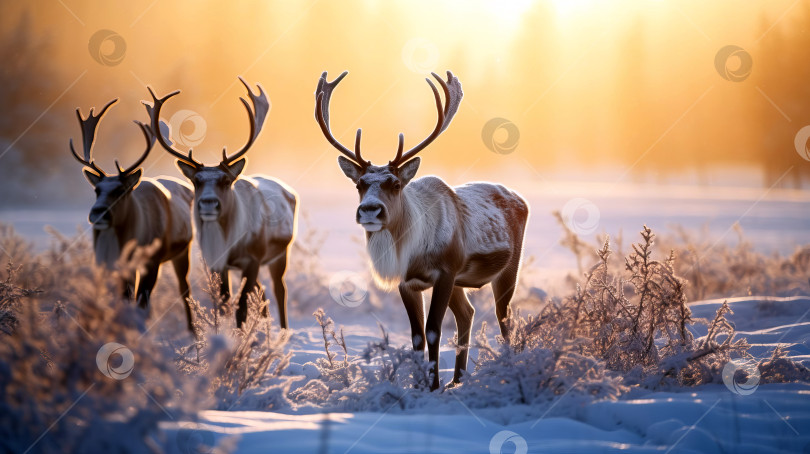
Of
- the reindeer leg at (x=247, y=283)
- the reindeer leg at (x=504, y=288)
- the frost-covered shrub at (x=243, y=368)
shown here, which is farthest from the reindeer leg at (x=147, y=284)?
the reindeer leg at (x=504, y=288)

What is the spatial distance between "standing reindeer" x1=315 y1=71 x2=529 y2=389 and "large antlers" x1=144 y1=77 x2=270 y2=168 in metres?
2.08

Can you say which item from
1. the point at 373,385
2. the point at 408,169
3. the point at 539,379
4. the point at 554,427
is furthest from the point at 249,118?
the point at 554,427

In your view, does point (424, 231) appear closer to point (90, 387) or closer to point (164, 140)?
point (90, 387)

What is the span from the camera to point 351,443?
368 centimetres

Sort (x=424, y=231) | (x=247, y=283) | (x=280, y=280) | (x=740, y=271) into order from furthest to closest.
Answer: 1. (x=740, y=271)
2. (x=280, y=280)
3. (x=247, y=283)
4. (x=424, y=231)

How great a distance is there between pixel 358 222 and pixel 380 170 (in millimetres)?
657

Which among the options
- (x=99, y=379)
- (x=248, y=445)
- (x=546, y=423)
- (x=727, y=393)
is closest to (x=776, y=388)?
(x=727, y=393)

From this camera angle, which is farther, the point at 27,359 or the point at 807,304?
the point at 807,304

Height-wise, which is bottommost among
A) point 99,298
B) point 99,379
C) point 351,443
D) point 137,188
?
point 351,443

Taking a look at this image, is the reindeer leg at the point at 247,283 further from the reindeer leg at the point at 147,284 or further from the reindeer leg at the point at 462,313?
the reindeer leg at the point at 462,313

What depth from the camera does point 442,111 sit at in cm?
642

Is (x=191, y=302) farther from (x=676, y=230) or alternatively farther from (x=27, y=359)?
(x=676, y=230)

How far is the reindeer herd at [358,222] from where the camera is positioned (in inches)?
235

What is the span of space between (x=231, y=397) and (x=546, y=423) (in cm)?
235
